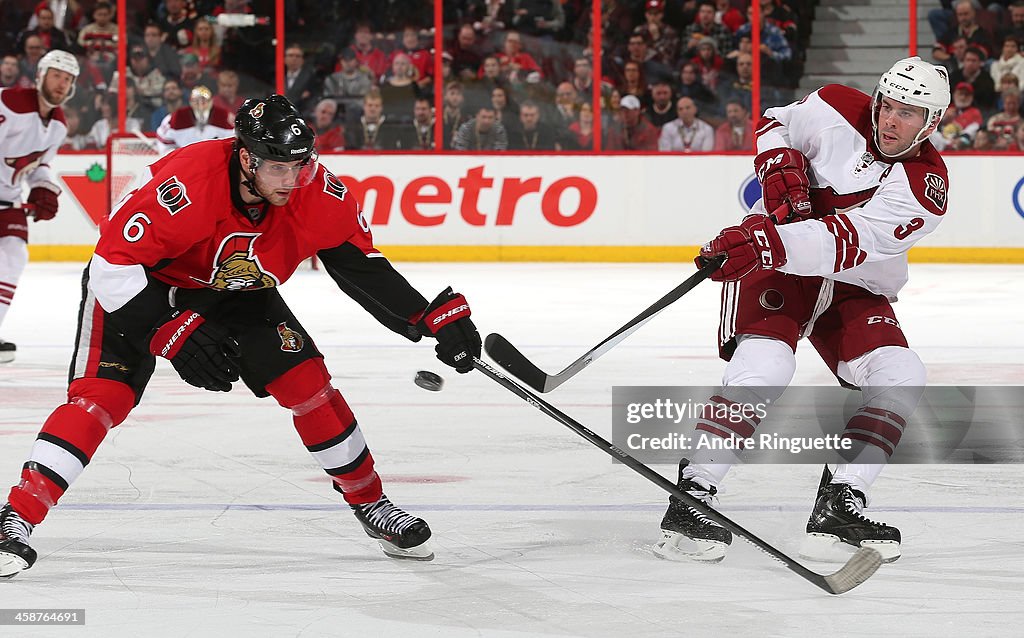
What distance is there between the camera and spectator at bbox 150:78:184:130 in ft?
34.9

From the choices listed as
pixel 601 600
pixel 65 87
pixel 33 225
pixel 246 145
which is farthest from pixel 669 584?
pixel 33 225

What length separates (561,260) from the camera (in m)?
10.4

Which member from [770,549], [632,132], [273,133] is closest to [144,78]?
[632,132]

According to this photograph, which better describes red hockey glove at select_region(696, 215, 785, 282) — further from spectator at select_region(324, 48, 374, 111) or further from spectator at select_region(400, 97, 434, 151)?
spectator at select_region(324, 48, 374, 111)

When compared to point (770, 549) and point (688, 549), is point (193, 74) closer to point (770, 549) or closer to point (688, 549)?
point (688, 549)

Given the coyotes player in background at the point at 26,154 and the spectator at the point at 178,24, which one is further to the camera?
the spectator at the point at 178,24

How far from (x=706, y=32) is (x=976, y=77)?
186 centimetres

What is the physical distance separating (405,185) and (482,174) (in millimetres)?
527

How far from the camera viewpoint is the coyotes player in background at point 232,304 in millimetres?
2703

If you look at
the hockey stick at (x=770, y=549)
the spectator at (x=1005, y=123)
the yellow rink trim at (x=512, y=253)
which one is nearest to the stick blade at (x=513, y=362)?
the hockey stick at (x=770, y=549)

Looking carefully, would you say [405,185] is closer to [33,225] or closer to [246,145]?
[33,225]

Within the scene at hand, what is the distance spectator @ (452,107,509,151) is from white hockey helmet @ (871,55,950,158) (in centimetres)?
735

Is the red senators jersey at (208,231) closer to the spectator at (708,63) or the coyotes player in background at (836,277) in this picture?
the coyotes player in background at (836,277)

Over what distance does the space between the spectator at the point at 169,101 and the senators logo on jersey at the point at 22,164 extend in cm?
465
